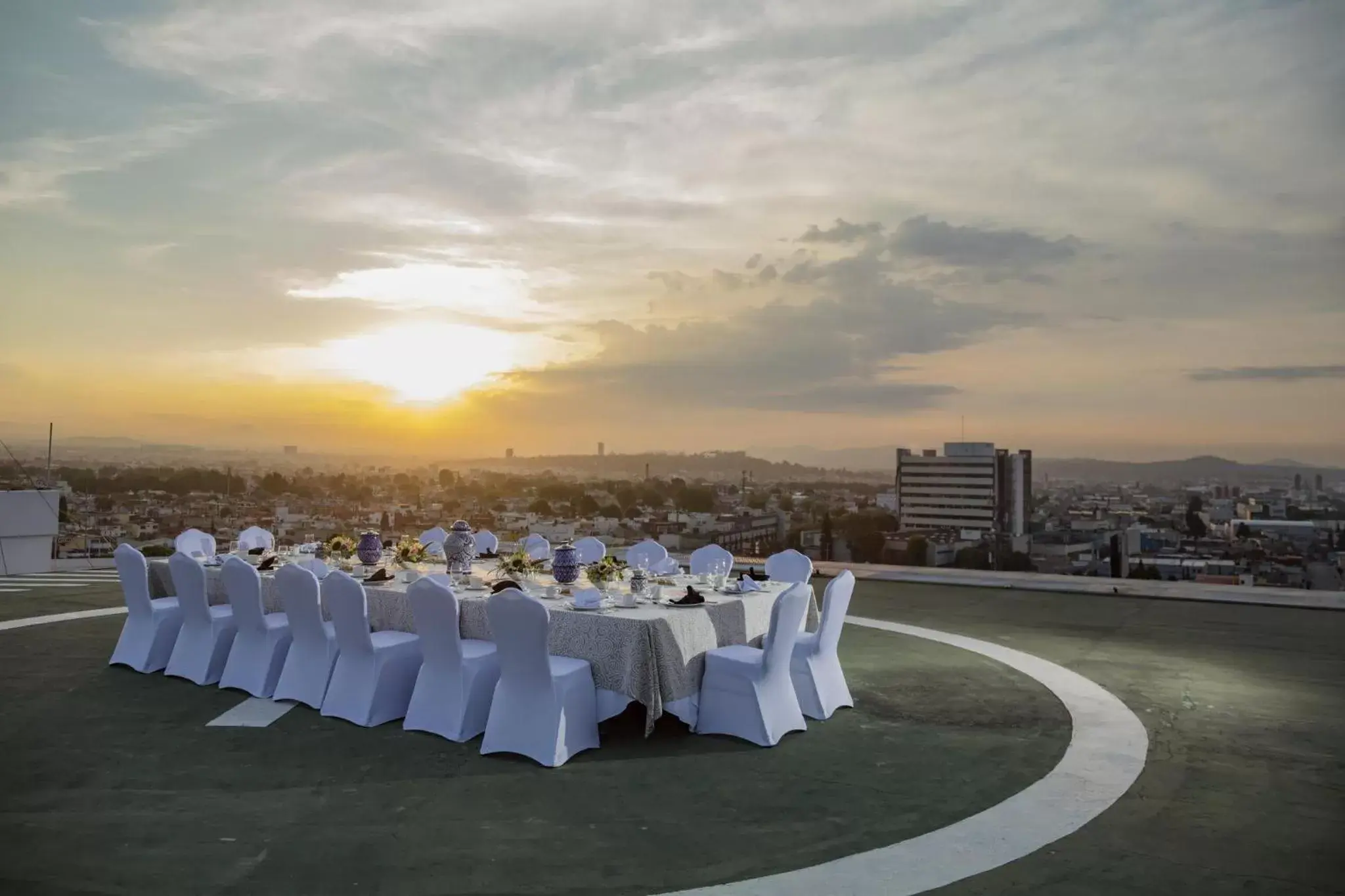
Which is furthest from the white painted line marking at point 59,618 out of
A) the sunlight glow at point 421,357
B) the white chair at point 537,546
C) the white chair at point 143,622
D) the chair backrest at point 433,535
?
the sunlight glow at point 421,357

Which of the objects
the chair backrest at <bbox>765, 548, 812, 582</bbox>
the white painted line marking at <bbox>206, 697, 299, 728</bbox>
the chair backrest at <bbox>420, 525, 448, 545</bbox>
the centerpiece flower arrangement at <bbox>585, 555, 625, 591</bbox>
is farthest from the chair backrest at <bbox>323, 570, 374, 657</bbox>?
the chair backrest at <bbox>420, 525, 448, 545</bbox>

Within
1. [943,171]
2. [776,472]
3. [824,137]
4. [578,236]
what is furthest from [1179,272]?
[578,236]

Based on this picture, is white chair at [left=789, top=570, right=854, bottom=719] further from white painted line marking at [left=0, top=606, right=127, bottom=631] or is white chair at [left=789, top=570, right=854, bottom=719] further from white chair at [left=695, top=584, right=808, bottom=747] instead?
white painted line marking at [left=0, top=606, right=127, bottom=631]

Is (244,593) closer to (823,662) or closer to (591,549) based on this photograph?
(591,549)

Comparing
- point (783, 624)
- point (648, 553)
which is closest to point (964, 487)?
point (648, 553)

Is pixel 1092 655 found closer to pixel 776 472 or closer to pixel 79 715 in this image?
pixel 79 715

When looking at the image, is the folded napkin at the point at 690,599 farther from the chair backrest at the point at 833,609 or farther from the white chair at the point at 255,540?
the white chair at the point at 255,540
